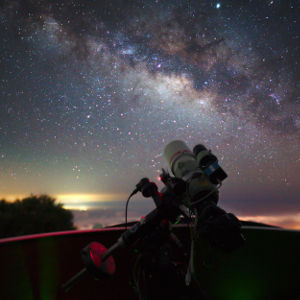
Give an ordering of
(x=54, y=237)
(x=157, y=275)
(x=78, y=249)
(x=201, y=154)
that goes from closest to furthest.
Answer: (x=157, y=275), (x=201, y=154), (x=54, y=237), (x=78, y=249)

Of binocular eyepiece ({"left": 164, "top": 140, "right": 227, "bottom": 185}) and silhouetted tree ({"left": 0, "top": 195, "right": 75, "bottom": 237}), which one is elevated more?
binocular eyepiece ({"left": 164, "top": 140, "right": 227, "bottom": 185})

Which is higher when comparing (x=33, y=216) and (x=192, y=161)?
(x=192, y=161)

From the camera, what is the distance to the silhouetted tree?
6961 millimetres

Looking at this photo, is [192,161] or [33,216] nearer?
[192,161]

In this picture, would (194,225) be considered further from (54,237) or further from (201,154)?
(54,237)

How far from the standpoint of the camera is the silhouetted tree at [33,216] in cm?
696

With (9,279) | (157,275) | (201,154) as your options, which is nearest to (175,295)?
(157,275)

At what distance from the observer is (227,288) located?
9.34ft

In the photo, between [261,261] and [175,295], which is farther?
[261,261]

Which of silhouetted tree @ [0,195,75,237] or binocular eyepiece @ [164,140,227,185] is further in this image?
silhouetted tree @ [0,195,75,237]

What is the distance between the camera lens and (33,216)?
7.66 m

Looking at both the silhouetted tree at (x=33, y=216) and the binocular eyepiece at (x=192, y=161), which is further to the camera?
the silhouetted tree at (x=33, y=216)

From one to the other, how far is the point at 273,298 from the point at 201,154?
96.7 inches

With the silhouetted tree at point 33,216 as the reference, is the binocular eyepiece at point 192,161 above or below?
above
